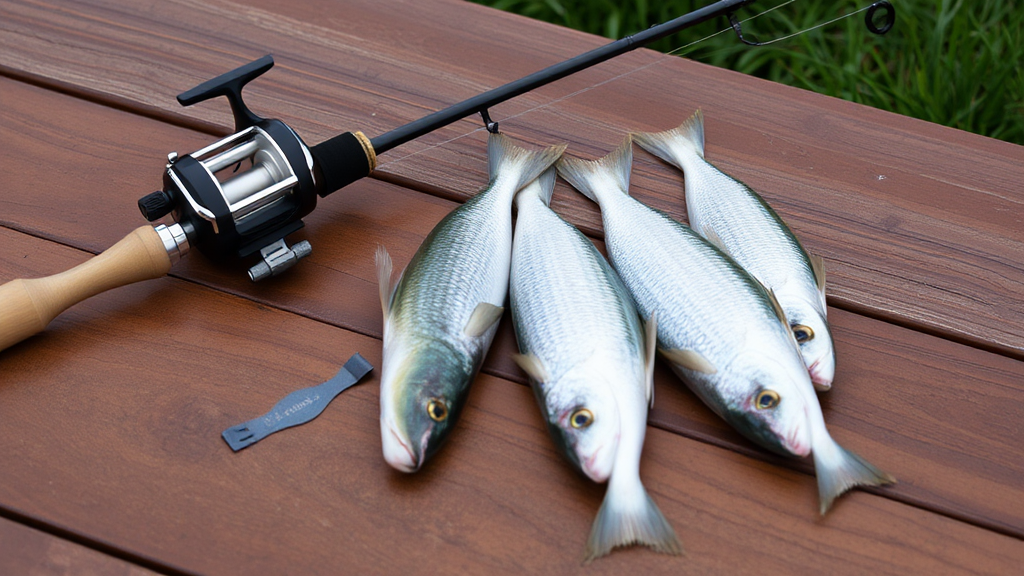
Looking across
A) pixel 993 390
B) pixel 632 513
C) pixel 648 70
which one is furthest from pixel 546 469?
pixel 648 70

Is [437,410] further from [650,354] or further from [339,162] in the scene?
[339,162]

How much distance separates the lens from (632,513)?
1.26 m

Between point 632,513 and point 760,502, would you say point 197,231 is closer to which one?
point 632,513

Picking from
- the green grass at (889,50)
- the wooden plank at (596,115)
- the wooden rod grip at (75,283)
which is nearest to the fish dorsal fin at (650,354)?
the wooden plank at (596,115)

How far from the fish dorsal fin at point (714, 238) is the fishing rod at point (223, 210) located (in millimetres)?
703

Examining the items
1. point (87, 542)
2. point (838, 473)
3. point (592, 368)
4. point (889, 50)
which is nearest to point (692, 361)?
point (592, 368)

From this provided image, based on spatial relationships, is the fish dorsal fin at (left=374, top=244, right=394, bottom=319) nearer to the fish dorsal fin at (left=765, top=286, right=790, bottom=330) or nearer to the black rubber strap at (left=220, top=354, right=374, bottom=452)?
the black rubber strap at (left=220, top=354, right=374, bottom=452)

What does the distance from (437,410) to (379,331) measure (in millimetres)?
302

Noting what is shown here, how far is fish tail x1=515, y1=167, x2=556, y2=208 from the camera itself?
68.1 inches

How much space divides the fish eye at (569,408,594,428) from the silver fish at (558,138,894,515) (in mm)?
203

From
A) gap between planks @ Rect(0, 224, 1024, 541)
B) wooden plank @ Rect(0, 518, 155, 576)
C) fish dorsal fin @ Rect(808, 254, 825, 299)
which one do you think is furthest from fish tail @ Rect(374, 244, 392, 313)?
fish dorsal fin @ Rect(808, 254, 825, 299)

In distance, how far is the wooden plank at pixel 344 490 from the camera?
4.20 feet

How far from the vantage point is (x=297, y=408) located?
143 cm

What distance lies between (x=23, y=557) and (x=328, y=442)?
484mm
